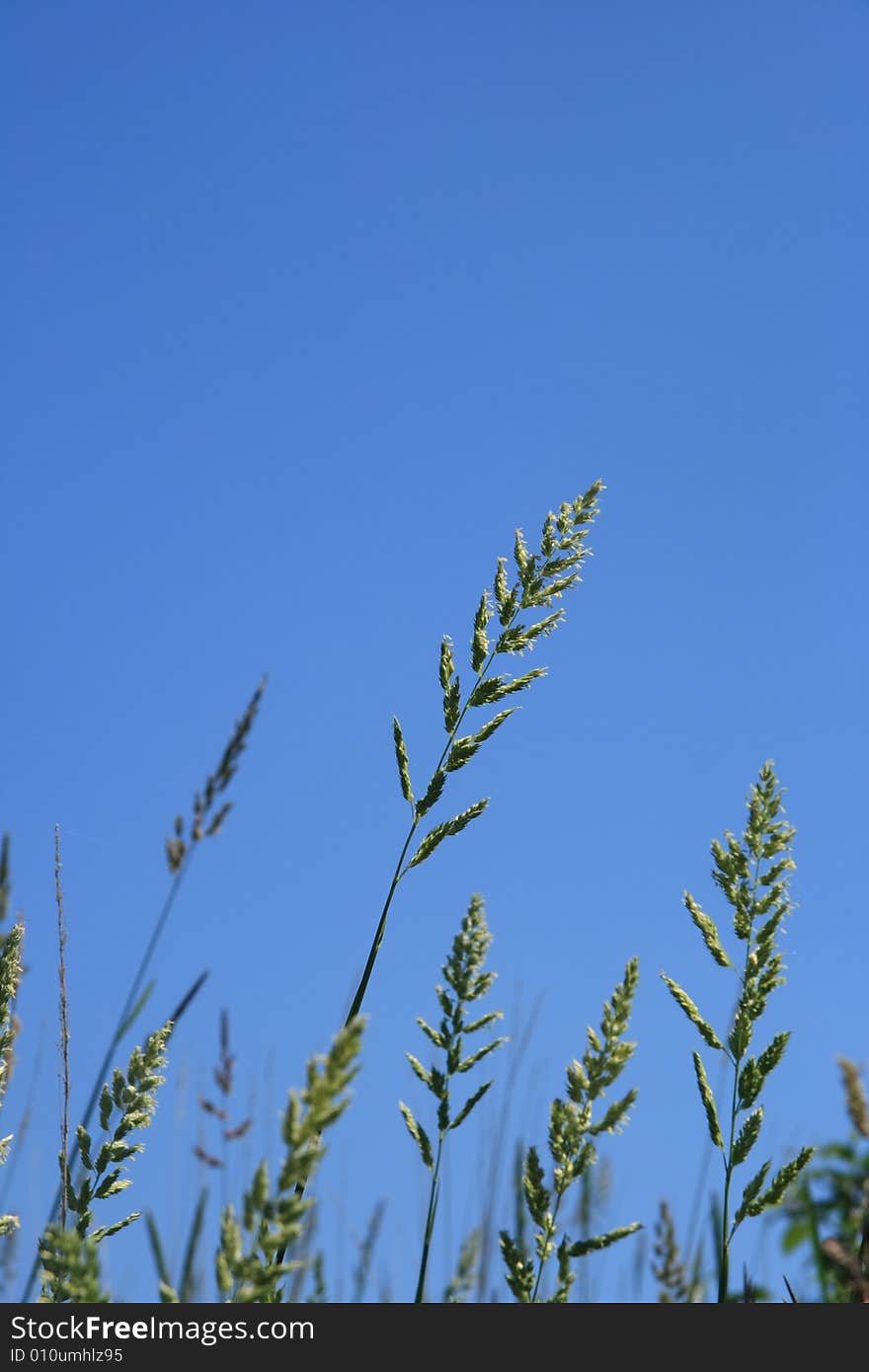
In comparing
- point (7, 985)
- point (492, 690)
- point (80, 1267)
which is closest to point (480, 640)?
point (492, 690)

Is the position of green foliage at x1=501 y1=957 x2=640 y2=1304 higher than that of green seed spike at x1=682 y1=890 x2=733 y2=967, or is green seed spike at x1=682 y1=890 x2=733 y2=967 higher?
green seed spike at x1=682 y1=890 x2=733 y2=967

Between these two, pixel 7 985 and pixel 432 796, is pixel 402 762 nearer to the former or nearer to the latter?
pixel 432 796

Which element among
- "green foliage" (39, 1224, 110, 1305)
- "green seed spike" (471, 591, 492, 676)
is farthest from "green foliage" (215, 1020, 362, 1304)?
"green seed spike" (471, 591, 492, 676)

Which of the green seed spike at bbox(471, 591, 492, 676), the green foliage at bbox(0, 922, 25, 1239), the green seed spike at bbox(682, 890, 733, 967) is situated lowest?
the green foliage at bbox(0, 922, 25, 1239)

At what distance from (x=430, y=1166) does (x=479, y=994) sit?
0.37 m

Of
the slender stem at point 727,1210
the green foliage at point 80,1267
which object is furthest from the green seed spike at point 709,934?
the green foliage at point 80,1267

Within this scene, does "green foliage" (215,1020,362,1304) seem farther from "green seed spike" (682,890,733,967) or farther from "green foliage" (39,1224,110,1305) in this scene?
"green seed spike" (682,890,733,967)

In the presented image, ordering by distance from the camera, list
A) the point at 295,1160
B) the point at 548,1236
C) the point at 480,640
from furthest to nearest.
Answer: the point at 480,640
the point at 548,1236
the point at 295,1160

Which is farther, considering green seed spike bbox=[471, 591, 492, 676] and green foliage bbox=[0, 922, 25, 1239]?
green seed spike bbox=[471, 591, 492, 676]
